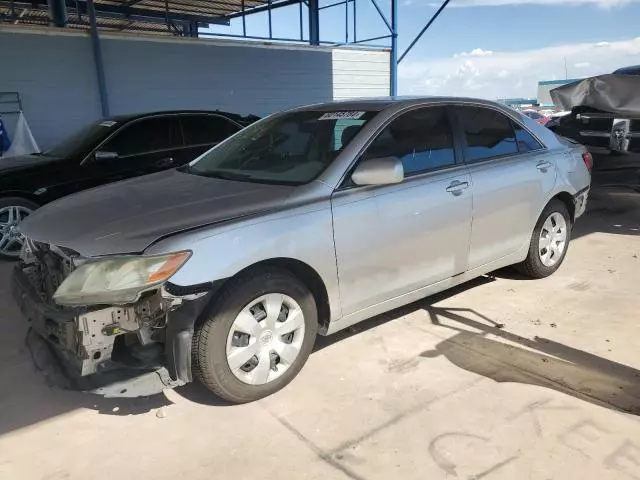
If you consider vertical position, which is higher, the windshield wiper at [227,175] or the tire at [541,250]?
the windshield wiper at [227,175]

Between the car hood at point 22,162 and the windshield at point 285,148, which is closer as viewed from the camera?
the windshield at point 285,148

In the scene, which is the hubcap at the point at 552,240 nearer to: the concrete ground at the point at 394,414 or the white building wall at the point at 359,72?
the concrete ground at the point at 394,414

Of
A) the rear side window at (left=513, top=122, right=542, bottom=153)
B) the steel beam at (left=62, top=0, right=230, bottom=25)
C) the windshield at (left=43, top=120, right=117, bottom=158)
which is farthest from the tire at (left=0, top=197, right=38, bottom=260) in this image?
the steel beam at (left=62, top=0, right=230, bottom=25)

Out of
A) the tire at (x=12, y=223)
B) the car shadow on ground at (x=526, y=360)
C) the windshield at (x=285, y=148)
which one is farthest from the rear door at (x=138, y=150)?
the car shadow on ground at (x=526, y=360)

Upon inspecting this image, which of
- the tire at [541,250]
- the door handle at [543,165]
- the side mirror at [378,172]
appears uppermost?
the side mirror at [378,172]

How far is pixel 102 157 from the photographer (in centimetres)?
657

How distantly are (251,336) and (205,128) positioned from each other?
494 cm

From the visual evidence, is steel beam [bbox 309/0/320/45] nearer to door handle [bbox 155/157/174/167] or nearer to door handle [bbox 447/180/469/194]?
door handle [bbox 155/157/174/167]

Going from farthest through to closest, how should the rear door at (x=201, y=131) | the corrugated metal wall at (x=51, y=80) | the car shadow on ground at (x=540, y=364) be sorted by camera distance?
the corrugated metal wall at (x=51, y=80)
the rear door at (x=201, y=131)
the car shadow on ground at (x=540, y=364)

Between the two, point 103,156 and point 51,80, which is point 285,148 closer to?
point 103,156

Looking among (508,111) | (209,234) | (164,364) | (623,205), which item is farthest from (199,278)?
(623,205)

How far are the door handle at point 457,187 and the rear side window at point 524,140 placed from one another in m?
0.94

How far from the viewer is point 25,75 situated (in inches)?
367

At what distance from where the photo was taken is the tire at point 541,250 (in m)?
4.80
